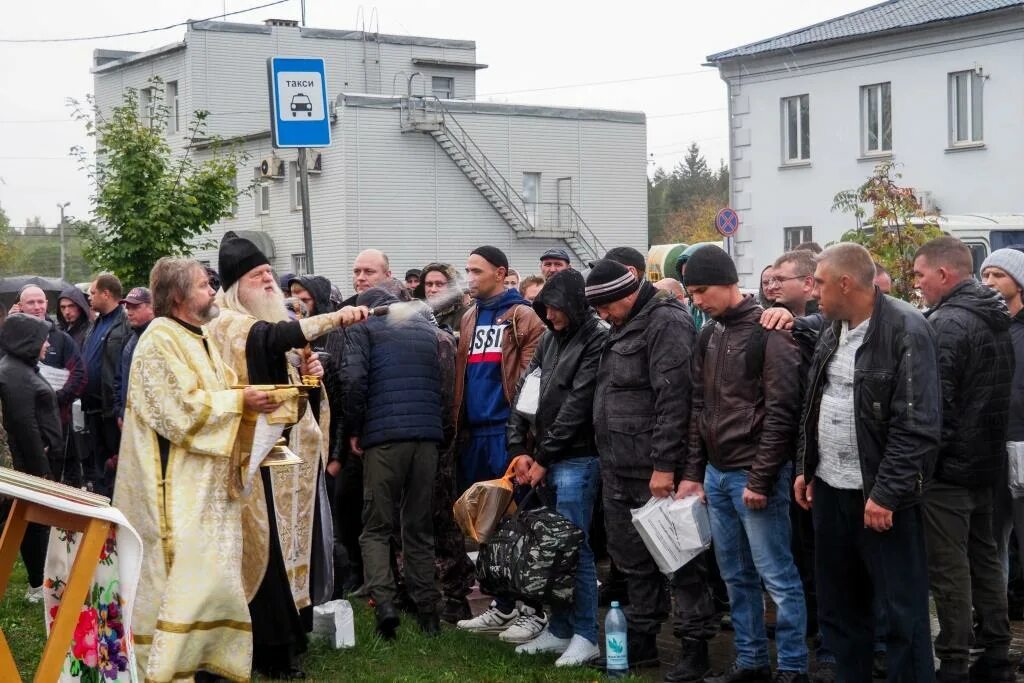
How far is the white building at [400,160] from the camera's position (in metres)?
41.1

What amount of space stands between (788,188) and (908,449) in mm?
28773

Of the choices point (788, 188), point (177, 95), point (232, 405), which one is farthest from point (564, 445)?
point (177, 95)

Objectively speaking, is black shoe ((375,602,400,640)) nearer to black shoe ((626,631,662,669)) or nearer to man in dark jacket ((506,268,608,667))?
man in dark jacket ((506,268,608,667))

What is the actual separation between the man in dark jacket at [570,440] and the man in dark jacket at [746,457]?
2.48ft

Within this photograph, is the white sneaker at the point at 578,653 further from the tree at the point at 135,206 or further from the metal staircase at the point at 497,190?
the metal staircase at the point at 497,190

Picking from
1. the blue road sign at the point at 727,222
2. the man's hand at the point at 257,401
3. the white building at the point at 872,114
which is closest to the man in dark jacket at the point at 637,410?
Result: the man's hand at the point at 257,401

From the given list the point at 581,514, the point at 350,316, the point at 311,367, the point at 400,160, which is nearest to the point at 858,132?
the point at 400,160

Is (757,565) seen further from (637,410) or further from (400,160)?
(400,160)

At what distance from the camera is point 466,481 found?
895 cm

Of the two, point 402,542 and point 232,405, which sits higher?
point 232,405

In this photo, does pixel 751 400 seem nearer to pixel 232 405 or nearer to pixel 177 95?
pixel 232 405

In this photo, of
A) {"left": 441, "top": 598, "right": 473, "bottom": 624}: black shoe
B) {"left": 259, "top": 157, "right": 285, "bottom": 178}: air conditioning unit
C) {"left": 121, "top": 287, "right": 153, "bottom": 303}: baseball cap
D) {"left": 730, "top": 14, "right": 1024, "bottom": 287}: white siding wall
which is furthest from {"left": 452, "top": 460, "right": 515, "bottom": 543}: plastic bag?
{"left": 259, "top": 157, "right": 285, "bottom": 178}: air conditioning unit

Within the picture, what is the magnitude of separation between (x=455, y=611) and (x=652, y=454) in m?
2.47

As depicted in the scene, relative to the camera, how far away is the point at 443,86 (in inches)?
2116
